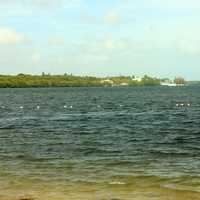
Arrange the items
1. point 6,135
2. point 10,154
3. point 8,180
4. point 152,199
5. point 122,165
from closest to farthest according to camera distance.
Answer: point 152,199, point 8,180, point 122,165, point 10,154, point 6,135

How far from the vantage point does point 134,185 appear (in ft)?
68.9

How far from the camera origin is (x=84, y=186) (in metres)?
20.8

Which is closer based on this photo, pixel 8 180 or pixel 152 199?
pixel 152 199

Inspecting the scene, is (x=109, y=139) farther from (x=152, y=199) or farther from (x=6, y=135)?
(x=152, y=199)

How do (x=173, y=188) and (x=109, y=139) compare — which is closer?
(x=173, y=188)

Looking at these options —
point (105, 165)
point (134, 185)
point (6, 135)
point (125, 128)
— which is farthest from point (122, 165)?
point (125, 128)

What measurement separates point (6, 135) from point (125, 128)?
1093 centimetres

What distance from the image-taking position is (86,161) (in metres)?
27.7

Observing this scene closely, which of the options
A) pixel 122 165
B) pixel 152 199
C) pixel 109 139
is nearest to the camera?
pixel 152 199

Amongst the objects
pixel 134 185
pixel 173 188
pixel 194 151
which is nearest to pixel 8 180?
pixel 134 185

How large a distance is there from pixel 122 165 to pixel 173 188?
20.7 feet

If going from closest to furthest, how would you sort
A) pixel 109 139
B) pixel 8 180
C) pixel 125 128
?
pixel 8 180, pixel 109 139, pixel 125 128

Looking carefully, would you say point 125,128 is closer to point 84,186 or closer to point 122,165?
point 122,165

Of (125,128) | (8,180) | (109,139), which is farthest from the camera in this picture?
(125,128)
